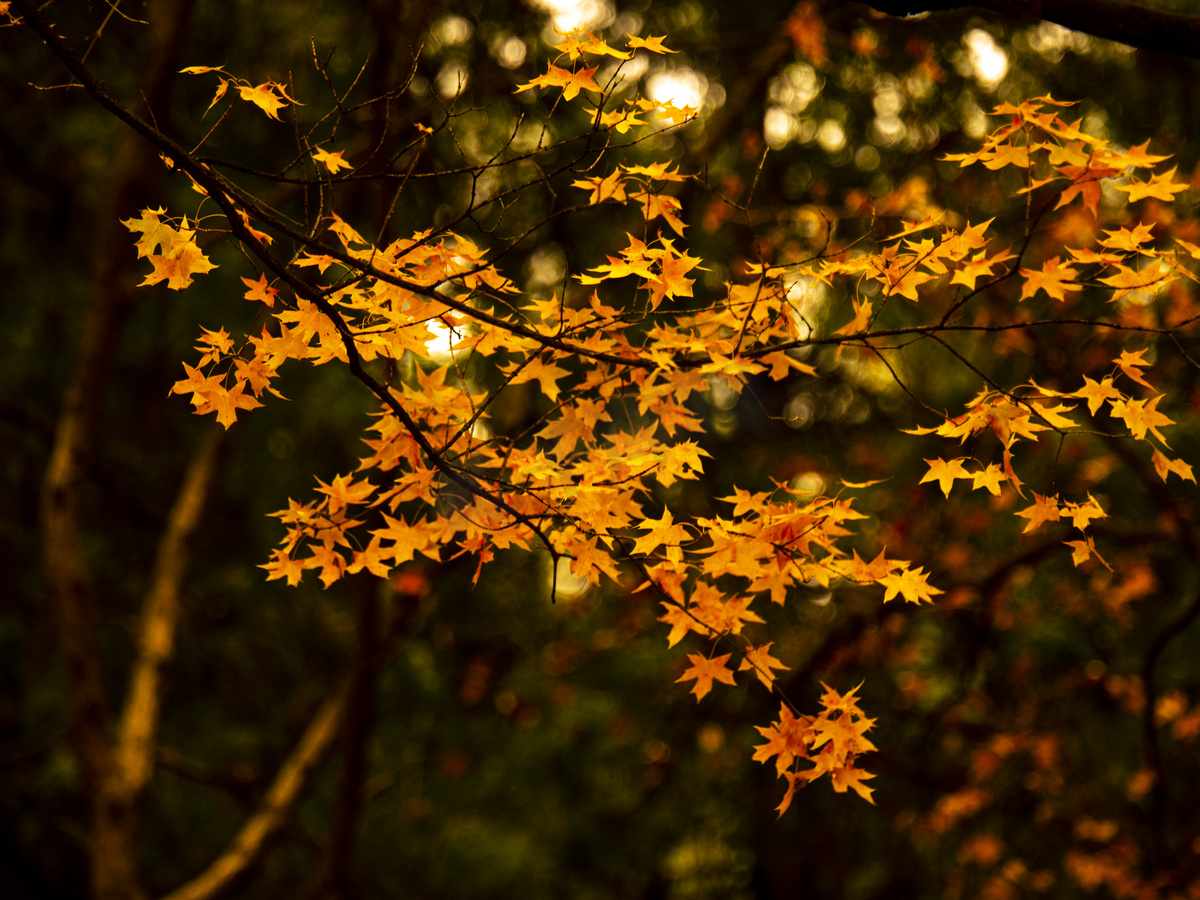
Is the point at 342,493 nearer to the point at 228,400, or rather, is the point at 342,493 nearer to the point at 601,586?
the point at 228,400

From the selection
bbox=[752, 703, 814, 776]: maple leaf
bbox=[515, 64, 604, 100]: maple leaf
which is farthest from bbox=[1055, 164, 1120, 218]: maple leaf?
bbox=[752, 703, 814, 776]: maple leaf

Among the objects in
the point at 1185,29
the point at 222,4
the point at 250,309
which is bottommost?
the point at 1185,29

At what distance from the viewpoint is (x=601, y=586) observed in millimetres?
3980

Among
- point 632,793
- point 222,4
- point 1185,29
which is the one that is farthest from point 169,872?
point 1185,29

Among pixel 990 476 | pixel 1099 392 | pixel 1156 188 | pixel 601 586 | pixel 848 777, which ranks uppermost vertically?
pixel 601 586

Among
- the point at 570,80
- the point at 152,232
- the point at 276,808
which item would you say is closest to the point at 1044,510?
the point at 570,80

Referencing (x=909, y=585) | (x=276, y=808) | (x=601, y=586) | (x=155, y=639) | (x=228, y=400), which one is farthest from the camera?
(x=601, y=586)

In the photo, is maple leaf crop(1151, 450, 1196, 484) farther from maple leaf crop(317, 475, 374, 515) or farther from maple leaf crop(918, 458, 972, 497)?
maple leaf crop(317, 475, 374, 515)

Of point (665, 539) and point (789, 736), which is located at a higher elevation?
point (665, 539)

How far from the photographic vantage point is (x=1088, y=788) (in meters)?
4.34

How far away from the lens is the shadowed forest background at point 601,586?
12.0 feet

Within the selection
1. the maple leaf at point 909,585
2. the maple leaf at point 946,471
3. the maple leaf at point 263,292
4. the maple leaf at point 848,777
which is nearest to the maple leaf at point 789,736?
the maple leaf at point 848,777

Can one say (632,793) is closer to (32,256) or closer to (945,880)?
(945,880)

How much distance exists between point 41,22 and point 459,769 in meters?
3.80
